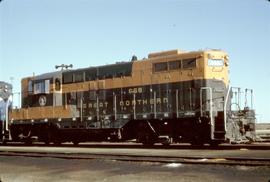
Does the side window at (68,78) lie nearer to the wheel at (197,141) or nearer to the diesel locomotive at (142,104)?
the diesel locomotive at (142,104)

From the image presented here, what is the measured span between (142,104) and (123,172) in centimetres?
871

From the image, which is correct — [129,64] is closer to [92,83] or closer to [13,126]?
[92,83]

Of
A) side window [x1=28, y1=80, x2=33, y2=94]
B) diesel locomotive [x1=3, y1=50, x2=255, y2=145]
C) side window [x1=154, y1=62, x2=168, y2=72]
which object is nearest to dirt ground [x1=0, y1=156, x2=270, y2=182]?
diesel locomotive [x1=3, y1=50, x2=255, y2=145]

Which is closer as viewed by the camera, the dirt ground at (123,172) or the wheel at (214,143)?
the dirt ground at (123,172)

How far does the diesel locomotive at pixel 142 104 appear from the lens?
16.8 meters

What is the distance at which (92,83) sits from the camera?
2088cm

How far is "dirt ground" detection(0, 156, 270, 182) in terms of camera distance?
898 cm

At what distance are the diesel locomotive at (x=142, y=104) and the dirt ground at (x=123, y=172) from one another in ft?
18.4

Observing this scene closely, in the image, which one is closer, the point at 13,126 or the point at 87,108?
the point at 87,108

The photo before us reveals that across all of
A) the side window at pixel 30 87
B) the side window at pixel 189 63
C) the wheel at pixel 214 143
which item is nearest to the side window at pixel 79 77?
the side window at pixel 30 87

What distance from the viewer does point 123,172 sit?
33.6ft

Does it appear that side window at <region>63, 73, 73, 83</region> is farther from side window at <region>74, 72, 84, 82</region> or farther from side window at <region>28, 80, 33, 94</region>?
side window at <region>28, 80, 33, 94</region>

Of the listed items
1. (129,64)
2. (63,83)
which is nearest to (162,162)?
(129,64)

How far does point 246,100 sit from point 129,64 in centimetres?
602
